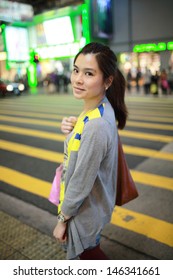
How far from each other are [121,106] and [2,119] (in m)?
9.75

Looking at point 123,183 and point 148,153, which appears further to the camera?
point 148,153

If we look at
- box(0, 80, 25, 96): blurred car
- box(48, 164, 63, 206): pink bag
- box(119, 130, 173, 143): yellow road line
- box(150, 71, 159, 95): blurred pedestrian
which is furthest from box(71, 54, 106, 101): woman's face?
box(0, 80, 25, 96): blurred car

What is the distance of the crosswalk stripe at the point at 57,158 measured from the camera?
14.4 ft

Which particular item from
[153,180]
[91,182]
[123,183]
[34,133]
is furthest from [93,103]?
[34,133]

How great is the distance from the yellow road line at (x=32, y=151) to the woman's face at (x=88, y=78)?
4030 mm

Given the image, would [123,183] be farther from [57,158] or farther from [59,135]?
[59,135]

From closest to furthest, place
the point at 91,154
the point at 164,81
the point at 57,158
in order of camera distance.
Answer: the point at 91,154 < the point at 57,158 < the point at 164,81

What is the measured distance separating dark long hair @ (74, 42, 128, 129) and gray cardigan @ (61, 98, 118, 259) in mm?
143

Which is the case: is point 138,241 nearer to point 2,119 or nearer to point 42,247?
point 42,247

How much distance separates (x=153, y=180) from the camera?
449 cm

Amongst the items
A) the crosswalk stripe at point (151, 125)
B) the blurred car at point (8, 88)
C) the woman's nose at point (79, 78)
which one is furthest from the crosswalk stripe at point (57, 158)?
the blurred car at point (8, 88)

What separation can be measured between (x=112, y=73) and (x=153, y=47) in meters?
23.8

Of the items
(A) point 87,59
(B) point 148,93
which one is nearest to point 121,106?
(A) point 87,59

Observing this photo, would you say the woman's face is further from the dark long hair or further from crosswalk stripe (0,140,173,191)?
crosswalk stripe (0,140,173,191)
